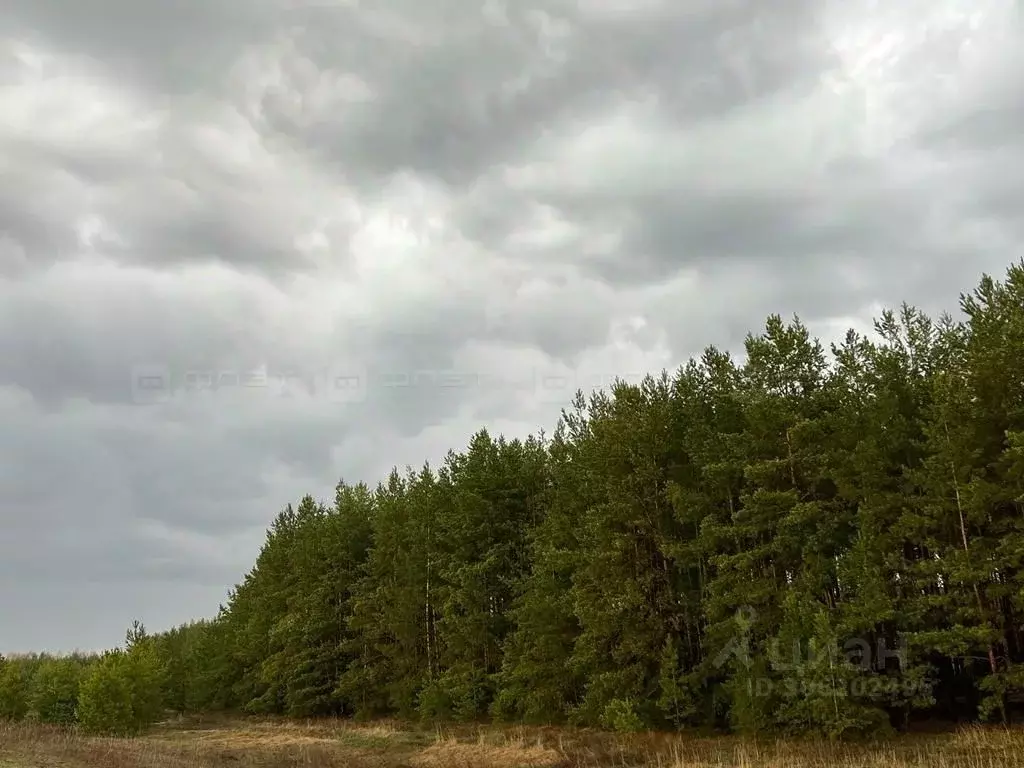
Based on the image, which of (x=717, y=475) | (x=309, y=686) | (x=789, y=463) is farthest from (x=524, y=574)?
(x=309, y=686)

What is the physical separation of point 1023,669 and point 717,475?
43.2ft

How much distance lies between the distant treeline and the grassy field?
152 cm

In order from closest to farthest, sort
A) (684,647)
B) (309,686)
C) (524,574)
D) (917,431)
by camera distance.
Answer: (917,431) → (684,647) → (524,574) → (309,686)

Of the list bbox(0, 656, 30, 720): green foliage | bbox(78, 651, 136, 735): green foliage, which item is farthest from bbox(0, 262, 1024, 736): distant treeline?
bbox(0, 656, 30, 720): green foliage

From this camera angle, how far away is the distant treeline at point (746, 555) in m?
28.5

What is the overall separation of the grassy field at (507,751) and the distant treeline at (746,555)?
152 centimetres

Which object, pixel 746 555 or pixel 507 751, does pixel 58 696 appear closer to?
pixel 507 751

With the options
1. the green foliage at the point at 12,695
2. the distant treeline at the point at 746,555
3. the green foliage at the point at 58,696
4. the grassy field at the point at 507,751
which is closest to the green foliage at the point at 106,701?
the distant treeline at the point at 746,555

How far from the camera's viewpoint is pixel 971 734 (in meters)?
26.8

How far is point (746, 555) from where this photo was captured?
31.9 m

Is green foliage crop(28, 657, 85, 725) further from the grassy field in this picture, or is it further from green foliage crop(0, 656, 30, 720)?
the grassy field

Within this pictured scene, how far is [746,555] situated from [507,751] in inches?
544

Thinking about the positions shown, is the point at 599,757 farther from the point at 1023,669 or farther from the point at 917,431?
the point at 917,431

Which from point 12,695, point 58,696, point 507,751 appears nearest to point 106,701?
point 58,696
